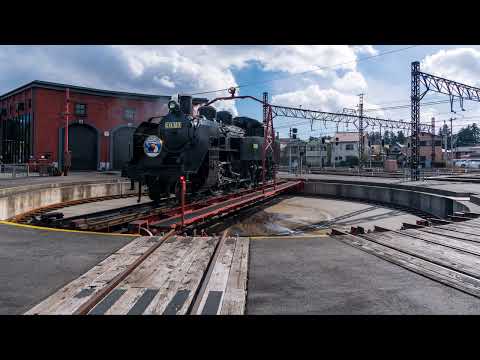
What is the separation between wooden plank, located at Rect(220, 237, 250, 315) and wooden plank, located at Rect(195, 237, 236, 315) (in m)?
0.06

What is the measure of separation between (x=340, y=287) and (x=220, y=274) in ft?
5.13

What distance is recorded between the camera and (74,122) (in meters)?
30.8

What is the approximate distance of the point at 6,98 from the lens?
35.7 metres

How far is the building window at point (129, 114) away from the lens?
3341cm

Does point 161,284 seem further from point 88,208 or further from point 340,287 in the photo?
point 88,208

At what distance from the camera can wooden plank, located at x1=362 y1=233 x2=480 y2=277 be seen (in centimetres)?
493

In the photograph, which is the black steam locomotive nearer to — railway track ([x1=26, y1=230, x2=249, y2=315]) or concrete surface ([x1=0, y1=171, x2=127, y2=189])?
railway track ([x1=26, y1=230, x2=249, y2=315])

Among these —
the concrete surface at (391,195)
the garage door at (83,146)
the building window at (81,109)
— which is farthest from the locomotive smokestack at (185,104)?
the garage door at (83,146)

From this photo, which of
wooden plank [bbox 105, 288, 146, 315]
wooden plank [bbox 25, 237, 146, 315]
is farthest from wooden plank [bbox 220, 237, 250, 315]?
wooden plank [bbox 25, 237, 146, 315]

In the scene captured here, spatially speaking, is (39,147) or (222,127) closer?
(222,127)
